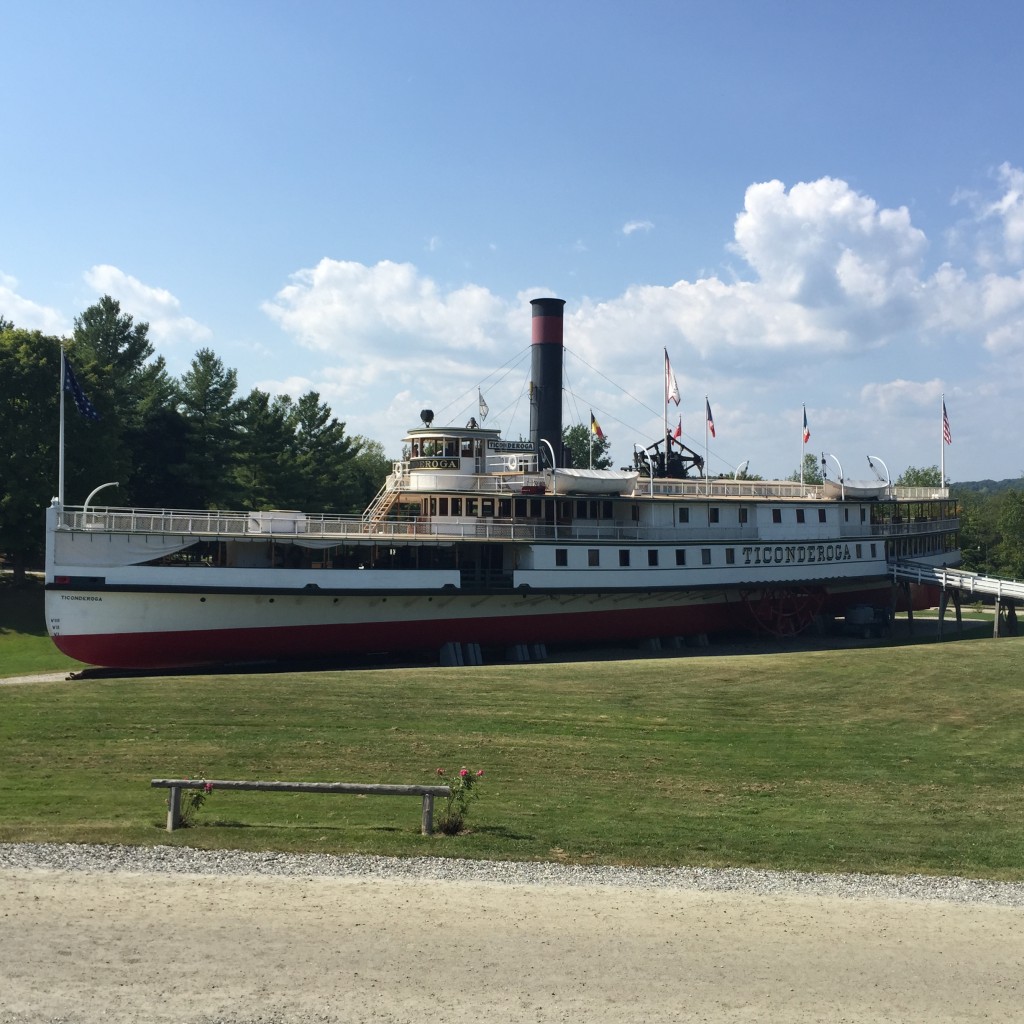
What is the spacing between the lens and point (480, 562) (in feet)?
118

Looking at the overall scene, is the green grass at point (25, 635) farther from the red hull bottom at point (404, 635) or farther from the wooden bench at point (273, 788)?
the wooden bench at point (273, 788)

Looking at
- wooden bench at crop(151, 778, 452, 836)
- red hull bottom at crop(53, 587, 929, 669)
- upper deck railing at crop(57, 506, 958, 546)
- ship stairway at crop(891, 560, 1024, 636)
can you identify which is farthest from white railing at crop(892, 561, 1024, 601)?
wooden bench at crop(151, 778, 452, 836)

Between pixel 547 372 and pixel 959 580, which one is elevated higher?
pixel 547 372

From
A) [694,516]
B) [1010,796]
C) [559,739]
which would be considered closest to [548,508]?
[694,516]

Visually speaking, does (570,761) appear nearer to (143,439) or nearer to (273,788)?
(273,788)

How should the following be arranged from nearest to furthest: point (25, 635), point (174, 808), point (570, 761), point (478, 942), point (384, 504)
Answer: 1. point (478, 942)
2. point (174, 808)
3. point (570, 761)
4. point (384, 504)
5. point (25, 635)

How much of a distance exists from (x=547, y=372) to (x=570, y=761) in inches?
1064

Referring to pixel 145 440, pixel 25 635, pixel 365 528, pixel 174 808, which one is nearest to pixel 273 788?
pixel 174 808

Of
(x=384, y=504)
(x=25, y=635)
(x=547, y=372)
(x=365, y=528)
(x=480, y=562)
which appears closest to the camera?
(x=365, y=528)

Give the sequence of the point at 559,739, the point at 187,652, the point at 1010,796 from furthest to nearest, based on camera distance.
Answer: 1. the point at 187,652
2. the point at 559,739
3. the point at 1010,796

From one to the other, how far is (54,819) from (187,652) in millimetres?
17149

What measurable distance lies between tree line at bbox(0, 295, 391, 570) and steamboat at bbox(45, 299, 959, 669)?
1394 cm

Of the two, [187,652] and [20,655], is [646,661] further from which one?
[20,655]

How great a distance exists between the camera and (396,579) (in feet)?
110
